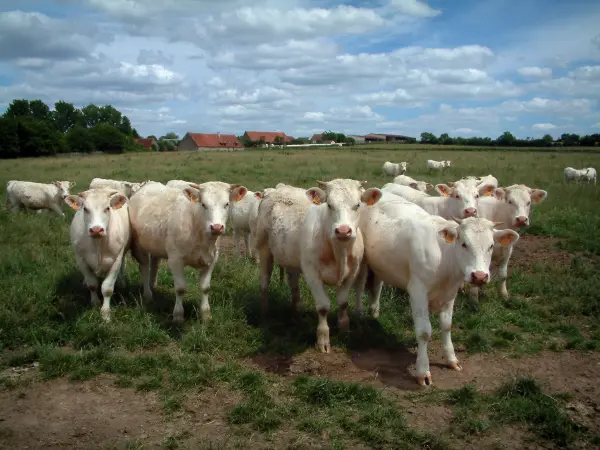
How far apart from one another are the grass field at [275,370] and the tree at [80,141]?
214 ft

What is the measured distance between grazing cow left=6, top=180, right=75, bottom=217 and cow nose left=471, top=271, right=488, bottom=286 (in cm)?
1458

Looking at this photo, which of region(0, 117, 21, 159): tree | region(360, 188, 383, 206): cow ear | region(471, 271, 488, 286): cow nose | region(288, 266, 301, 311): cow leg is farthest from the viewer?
region(0, 117, 21, 159): tree

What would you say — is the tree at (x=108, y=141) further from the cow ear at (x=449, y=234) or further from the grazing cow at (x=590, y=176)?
the cow ear at (x=449, y=234)

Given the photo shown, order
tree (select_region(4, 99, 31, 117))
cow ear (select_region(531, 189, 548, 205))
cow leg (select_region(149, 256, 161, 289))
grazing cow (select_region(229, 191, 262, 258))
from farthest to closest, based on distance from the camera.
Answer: tree (select_region(4, 99, 31, 117))
grazing cow (select_region(229, 191, 262, 258))
cow ear (select_region(531, 189, 548, 205))
cow leg (select_region(149, 256, 161, 289))

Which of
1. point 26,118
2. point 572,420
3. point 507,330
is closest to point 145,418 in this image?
point 572,420

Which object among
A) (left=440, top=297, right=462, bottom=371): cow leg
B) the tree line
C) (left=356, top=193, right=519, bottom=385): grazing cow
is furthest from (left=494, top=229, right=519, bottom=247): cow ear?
the tree line

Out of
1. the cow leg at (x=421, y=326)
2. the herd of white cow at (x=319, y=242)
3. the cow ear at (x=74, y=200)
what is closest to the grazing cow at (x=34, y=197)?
the herd of white cow at (x=319, y=242)

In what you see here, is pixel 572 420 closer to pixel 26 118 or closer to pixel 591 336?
pixel 591 336

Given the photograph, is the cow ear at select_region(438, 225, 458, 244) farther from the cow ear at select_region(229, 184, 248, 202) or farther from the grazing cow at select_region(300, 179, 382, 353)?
the cow ear at select_region(229, 184, 248, 202)

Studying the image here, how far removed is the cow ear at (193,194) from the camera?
6766 mm

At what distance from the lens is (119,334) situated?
20.9ft

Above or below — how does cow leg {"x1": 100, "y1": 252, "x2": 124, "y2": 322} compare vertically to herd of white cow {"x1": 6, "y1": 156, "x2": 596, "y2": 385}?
below

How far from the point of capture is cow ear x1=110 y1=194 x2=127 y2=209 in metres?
7.20

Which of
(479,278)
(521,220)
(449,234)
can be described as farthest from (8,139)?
(479,278)
